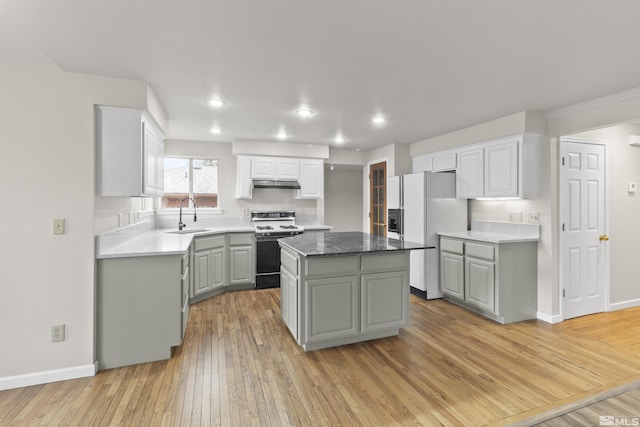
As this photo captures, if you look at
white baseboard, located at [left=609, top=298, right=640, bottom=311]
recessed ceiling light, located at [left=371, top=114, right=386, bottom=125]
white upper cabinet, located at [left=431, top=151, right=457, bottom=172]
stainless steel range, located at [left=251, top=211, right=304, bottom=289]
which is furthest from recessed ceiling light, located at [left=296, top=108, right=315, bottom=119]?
white baseboard, located at [left=609, top=298, right=640, bottom=311]

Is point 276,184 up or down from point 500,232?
up

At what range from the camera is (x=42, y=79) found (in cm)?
238

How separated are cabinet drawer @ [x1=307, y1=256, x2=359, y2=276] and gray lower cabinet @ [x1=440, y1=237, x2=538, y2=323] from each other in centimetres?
169

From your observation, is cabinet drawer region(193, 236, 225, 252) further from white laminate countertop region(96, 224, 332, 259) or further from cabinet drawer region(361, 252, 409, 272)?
cabinet drawer region(361, 252, 409, 272)

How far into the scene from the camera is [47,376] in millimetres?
2369

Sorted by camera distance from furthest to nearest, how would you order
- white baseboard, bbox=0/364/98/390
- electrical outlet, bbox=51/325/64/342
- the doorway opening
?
the doorway opening → electrical outlet, bbox=51/325/64/342 → white baseboard, bbox=0/364/98/390

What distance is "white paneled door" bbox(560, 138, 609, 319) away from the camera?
359 cm

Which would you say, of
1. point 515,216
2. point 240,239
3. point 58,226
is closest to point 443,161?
point 515,216

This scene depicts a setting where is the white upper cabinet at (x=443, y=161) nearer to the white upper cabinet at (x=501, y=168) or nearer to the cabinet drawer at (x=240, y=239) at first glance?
the white upper cabinet at (x=501, y=168)

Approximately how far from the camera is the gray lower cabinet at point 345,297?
279 cm

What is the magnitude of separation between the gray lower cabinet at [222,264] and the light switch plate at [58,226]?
1.68 meters

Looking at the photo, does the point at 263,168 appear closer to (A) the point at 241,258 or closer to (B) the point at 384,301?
(A) the point at 241,258

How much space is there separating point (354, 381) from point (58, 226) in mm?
2494

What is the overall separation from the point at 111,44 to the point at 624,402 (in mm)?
4130
